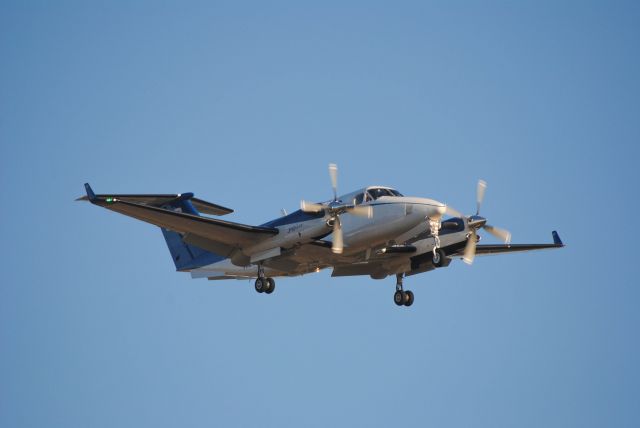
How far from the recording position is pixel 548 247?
40.4 metres

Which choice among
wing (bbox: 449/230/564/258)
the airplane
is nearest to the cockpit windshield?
the airplane

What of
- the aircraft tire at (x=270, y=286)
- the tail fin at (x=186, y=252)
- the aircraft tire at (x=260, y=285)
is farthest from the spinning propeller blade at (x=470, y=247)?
the tail fin at (x=186, y=252)

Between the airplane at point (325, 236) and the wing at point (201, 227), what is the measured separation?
3 cm

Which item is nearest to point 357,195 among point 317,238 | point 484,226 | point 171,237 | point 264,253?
point 317,238

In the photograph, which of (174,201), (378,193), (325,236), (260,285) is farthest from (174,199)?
(378,193)

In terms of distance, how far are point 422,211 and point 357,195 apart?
2.49 meters

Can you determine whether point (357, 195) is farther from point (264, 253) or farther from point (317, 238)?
point (264, 253)

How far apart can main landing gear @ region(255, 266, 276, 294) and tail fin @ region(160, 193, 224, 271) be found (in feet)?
9.00

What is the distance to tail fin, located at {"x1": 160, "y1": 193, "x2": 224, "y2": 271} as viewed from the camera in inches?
1455

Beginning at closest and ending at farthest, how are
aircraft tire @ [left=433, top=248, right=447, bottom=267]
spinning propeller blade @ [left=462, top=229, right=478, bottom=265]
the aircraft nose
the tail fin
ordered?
the aircraft nose
aircraft tire @ [left=433, top=248, right=447, bottom=267]
spinning propeller blade @ [left=462, top=229, right=478, bottom=265]
the tail fin

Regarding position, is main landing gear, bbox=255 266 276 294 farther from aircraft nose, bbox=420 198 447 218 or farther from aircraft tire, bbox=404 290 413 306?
aircraft nose, bbox=420 198 447 218

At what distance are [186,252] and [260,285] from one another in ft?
15.1

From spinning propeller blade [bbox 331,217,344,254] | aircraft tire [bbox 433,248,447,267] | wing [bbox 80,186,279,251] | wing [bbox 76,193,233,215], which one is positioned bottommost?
aircraft tire [bbox 433,248,447,267]

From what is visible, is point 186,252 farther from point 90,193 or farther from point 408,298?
point 408,298
